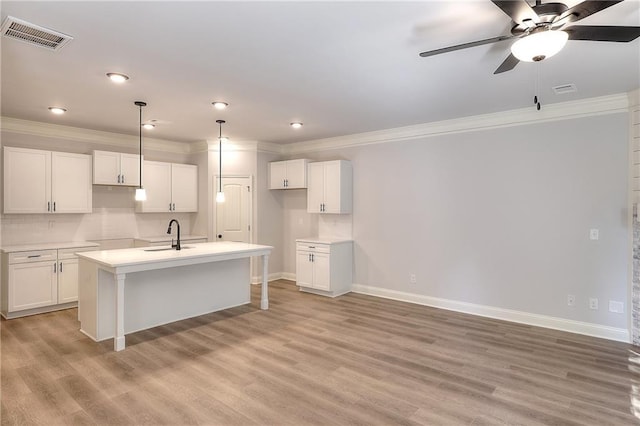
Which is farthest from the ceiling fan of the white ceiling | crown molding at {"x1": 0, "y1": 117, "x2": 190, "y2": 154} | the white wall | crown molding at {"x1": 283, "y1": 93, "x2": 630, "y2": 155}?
crown molding at {"x1": 0, "y1": 117, "x2": 190, "y2": 154}

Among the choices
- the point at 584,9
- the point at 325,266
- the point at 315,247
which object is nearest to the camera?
the point at 584,9

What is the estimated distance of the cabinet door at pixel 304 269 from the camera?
5957 mm

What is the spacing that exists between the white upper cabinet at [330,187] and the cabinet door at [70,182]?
138 inches

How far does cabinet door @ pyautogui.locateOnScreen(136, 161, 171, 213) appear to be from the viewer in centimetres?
612

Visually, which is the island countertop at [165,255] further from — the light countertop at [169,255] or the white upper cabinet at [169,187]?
the white upper cabinet at [169,187]

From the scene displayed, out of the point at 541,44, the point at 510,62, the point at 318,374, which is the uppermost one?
the point at 510,62

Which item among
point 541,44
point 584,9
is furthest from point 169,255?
point 584,9

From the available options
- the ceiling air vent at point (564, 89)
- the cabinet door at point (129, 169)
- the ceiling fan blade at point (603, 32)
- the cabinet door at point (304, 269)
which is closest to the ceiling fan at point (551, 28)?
the ceiling fan blade at point (603, 32)

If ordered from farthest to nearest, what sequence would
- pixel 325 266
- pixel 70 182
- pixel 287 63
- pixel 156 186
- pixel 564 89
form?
pixel 156 186 → pixel 325 266 → pixel 70 182 → pixel 564 89 → pixel 287 63

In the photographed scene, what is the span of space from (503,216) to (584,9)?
10.2 feet

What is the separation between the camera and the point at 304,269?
6.05 meters

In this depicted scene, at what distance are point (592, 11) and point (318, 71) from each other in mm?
1995

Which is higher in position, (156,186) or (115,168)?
(115,168)

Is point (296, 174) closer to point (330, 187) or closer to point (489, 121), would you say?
point (330, 187)
